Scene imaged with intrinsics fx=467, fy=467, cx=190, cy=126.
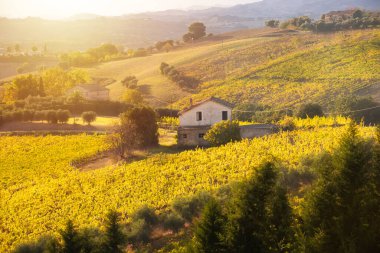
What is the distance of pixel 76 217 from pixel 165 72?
233 feet

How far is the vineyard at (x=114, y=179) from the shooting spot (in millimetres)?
28297

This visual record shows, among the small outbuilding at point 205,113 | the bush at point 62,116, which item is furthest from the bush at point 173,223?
the bush at point 62,116

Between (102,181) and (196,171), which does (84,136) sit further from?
(196,171)

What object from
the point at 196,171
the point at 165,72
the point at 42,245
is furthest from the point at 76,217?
the point at 165,72

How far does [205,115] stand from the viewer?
4888 cm

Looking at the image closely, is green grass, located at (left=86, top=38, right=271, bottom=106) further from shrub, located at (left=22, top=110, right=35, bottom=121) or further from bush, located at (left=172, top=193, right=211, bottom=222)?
bush, located at (left=172, top=193, right=211, bottom=222)

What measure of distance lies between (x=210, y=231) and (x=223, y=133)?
26.9 metres

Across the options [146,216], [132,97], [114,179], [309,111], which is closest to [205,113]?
[309,111]

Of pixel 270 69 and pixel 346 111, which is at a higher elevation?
pixel 270 69

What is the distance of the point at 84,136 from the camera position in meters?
53.8

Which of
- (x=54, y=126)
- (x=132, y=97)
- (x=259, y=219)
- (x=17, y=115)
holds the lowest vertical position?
(x=54, y=126)

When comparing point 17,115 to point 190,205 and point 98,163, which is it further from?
point 190,205

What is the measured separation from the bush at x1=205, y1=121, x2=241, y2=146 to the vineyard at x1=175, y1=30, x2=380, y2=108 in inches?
885

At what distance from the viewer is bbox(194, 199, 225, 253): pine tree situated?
54.0ft
